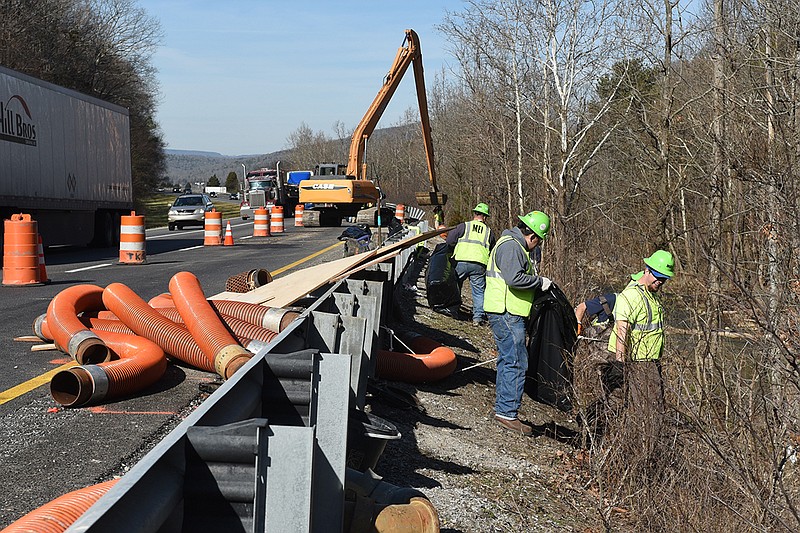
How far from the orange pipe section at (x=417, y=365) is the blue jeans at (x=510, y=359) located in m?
1.00

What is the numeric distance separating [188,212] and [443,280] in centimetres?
2629

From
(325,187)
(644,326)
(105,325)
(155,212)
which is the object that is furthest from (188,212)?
(644,326)

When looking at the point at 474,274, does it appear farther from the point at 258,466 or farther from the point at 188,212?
the point at 188,212

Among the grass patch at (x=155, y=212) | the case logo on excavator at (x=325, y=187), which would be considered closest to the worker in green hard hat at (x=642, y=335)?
the case logo on excavator at (x=325, y=187)

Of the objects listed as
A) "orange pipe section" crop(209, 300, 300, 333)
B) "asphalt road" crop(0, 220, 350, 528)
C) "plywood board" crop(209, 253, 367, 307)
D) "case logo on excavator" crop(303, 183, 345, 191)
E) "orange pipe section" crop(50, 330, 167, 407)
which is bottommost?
"asphalt road" crop(0, 220, 350, 528)

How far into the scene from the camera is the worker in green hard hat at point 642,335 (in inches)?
281

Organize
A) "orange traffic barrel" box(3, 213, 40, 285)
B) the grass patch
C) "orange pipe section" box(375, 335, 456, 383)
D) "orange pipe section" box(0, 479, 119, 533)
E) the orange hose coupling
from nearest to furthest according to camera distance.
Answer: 1. "orange pipe section" box(0, 479, 119, 533)
2. the orange hose coupling
3. "orange pipe section" box(375, 335, 456, 383)
4. "orange traffic barrel" box(3, 213, 40, 285)
5. the grass patch

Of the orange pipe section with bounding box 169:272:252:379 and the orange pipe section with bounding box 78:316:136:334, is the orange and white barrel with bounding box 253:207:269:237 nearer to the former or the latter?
the orange pipe section with bounding box 78:316:136:334

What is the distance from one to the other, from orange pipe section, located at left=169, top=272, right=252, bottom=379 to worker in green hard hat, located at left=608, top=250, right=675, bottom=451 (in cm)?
299

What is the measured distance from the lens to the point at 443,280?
13.8 meters

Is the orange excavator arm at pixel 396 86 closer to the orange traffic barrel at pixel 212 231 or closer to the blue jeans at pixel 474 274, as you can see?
the orange traffic barrel at pixel 212 231

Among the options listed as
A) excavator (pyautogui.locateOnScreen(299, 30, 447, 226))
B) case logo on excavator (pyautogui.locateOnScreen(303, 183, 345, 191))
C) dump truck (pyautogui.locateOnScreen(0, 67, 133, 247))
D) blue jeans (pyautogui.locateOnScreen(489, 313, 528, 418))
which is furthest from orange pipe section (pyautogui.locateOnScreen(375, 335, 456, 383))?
case logo on excavator (pyautogui.locateOnScreen(303, 183, 345, 191))

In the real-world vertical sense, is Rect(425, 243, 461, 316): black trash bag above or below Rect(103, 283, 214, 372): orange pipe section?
below

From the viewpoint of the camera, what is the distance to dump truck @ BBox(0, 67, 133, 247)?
62.8ft
